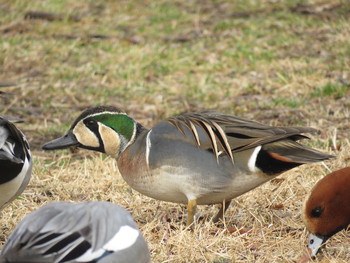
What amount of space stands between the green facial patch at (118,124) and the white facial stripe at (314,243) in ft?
4.35

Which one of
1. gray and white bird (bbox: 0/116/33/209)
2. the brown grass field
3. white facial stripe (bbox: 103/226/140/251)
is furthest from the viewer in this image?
the brown grass field

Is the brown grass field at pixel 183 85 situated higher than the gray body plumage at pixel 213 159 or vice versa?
the gray body plumage at pixel 213 159

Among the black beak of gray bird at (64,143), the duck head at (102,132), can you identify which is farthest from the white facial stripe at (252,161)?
the black beak of gray bird at (64,143)

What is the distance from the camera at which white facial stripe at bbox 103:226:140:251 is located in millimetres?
3172

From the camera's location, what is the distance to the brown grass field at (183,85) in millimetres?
4543

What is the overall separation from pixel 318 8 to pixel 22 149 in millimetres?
7568

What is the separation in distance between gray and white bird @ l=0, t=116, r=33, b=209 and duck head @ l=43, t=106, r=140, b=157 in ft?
1.32

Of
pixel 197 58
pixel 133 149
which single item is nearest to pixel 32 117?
pixel 197 58

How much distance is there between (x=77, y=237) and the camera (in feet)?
10.2

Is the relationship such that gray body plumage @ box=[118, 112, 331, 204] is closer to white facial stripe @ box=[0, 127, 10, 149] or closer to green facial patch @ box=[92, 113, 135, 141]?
green facial patch @ box=[92, 113, 135, 141]

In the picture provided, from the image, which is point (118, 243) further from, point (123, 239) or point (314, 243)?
point (314, 243)

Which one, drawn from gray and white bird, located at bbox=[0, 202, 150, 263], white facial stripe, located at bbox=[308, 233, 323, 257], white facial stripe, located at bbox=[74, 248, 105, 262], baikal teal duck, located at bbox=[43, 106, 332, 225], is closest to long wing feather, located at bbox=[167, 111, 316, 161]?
baikal teal duck, located at bbox=[43, 106, 332, 225]

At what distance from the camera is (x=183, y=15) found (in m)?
11.3

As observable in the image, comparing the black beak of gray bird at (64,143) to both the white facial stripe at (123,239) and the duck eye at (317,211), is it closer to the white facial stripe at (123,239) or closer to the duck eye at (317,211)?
the white facial stripe at (123,239)
